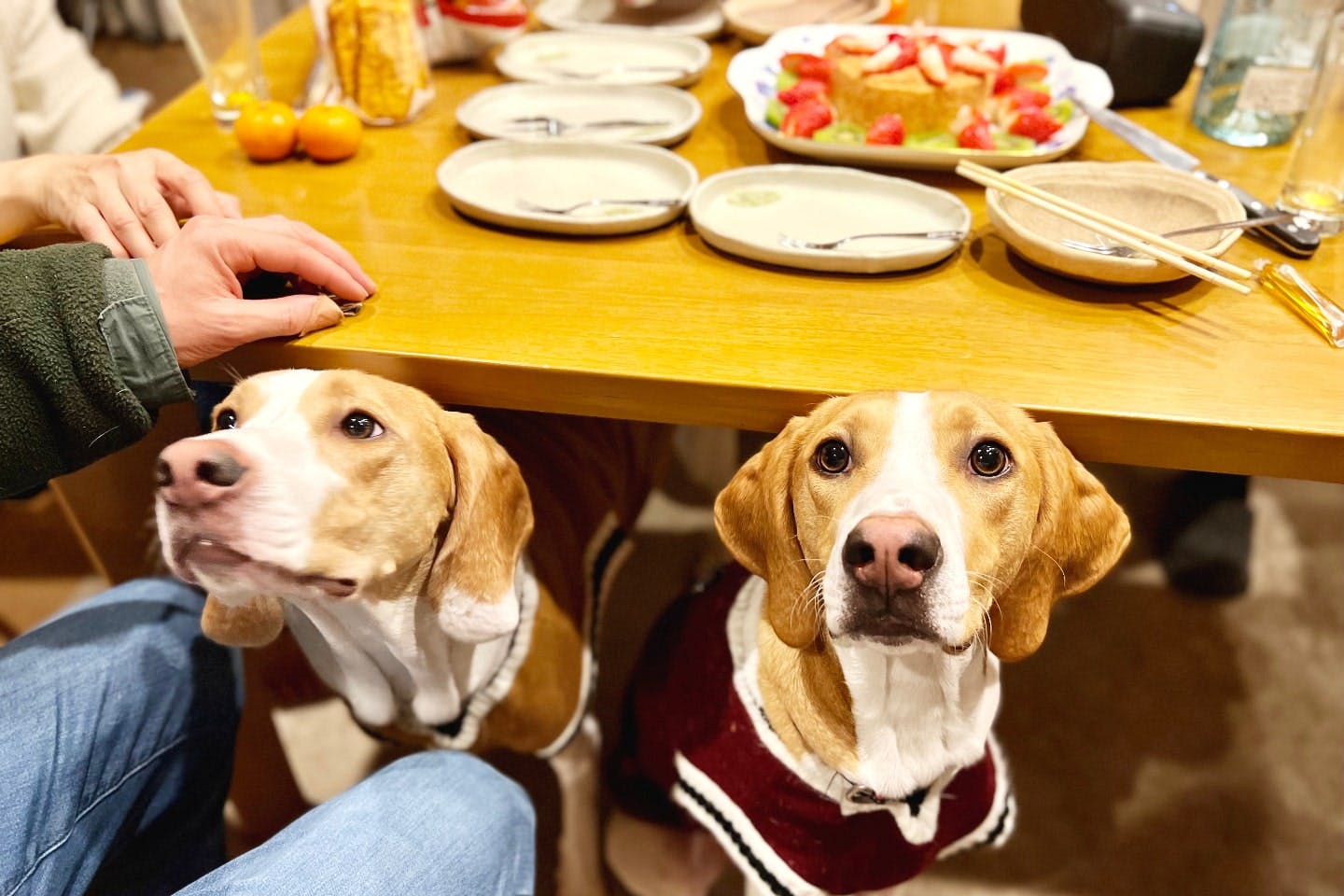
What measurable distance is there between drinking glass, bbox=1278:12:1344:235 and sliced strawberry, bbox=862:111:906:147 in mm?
468

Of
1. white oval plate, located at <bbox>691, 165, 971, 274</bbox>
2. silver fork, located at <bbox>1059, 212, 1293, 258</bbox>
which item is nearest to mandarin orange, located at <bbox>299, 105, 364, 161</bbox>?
white oval plate, located at <bbox>691, 165, 971, 274</bbox>

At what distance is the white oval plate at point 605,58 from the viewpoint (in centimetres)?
158

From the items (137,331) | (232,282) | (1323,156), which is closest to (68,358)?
(137,331)

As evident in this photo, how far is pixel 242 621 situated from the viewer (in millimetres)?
1028

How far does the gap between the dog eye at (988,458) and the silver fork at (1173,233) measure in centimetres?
32

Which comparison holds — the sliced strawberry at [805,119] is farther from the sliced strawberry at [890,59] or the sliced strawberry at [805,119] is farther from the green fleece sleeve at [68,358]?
the green fleece sleeve at [68,358]

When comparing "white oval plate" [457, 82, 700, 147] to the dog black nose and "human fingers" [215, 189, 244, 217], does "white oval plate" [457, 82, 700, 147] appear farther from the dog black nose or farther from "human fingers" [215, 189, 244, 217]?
the dog black nose

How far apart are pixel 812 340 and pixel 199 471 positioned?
23.0 inches

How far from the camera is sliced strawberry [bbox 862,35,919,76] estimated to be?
136cm

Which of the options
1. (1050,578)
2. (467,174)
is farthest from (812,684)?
(467,174)

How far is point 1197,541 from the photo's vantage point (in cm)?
201

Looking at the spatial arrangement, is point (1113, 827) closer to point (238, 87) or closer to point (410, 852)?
point (410, 852)

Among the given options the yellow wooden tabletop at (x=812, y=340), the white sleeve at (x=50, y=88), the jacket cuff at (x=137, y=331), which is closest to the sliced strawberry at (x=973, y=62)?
the yellow wooden tabletop at (x=812, y=340)

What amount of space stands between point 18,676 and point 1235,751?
1841 mm
